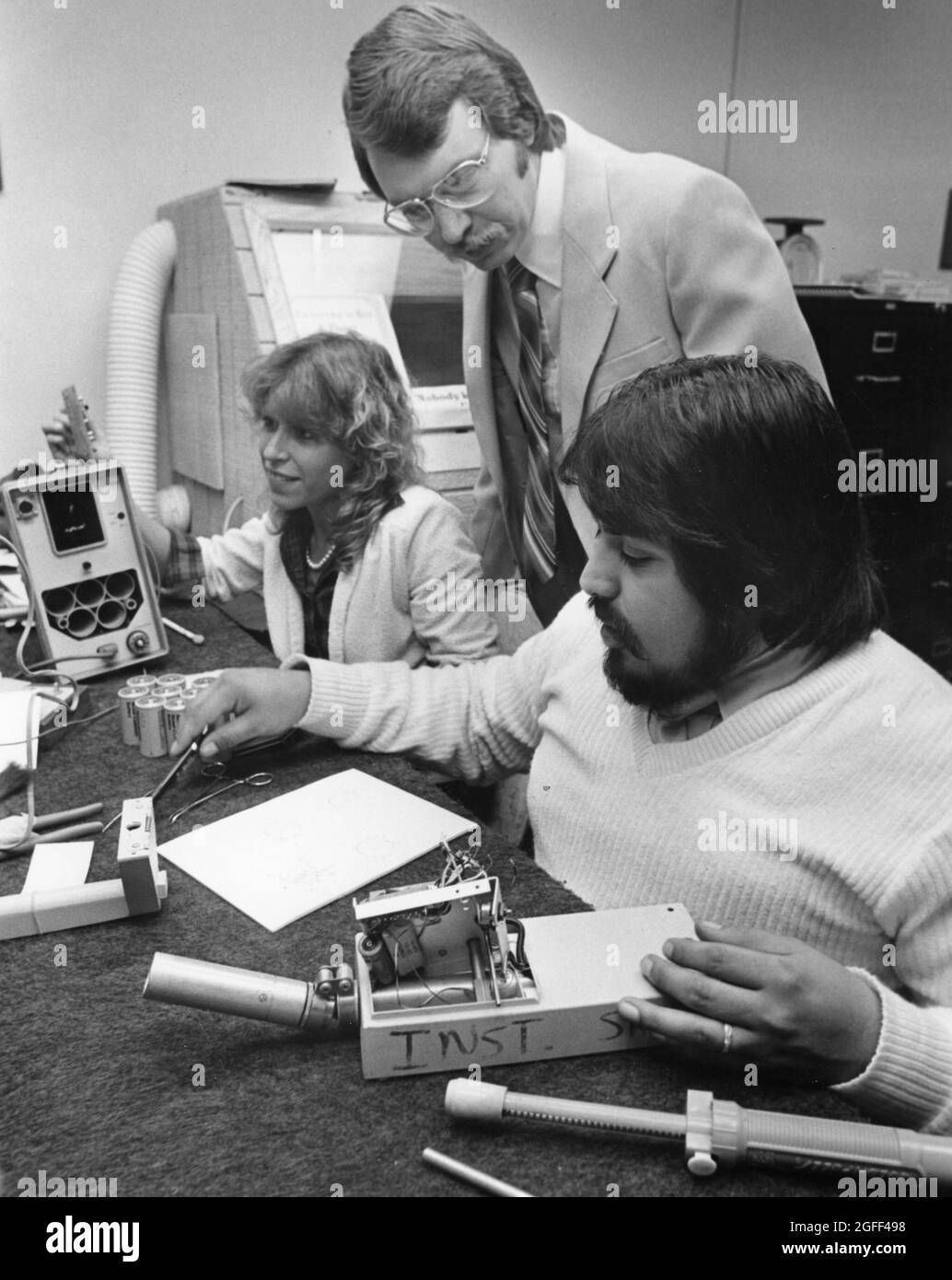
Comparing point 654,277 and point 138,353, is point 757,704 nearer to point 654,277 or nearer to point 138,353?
point 654,277

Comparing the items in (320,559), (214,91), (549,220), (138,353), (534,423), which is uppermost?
(214,91)

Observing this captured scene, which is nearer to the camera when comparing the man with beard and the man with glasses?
the man with beard

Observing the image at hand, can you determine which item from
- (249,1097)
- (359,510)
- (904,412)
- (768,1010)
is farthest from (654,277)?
(904,412)

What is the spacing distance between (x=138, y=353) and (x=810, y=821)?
6.16ft

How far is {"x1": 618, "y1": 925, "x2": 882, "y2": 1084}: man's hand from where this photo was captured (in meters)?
0.60

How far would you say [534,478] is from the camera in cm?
151

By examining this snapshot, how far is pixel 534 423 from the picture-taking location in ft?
4.85

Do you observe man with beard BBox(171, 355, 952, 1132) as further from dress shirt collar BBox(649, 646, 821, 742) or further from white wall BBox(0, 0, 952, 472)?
white wall BBox(0, 0, 952, 472)

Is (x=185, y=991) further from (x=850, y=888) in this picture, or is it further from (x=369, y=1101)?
(x=850, y=888)

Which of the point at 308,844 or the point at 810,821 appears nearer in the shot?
the point at 810,821

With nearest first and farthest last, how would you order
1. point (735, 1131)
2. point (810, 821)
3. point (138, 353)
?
point (735, 1131)
point (810, 821)
point (138, 353)

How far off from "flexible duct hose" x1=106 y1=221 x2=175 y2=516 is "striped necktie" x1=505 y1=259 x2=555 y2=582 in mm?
971

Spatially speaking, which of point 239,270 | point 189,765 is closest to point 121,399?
point 239,270

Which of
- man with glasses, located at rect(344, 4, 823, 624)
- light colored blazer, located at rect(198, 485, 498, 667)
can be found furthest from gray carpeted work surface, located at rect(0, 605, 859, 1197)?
man with glasses, located at rect(344, 4, 823, 624)
